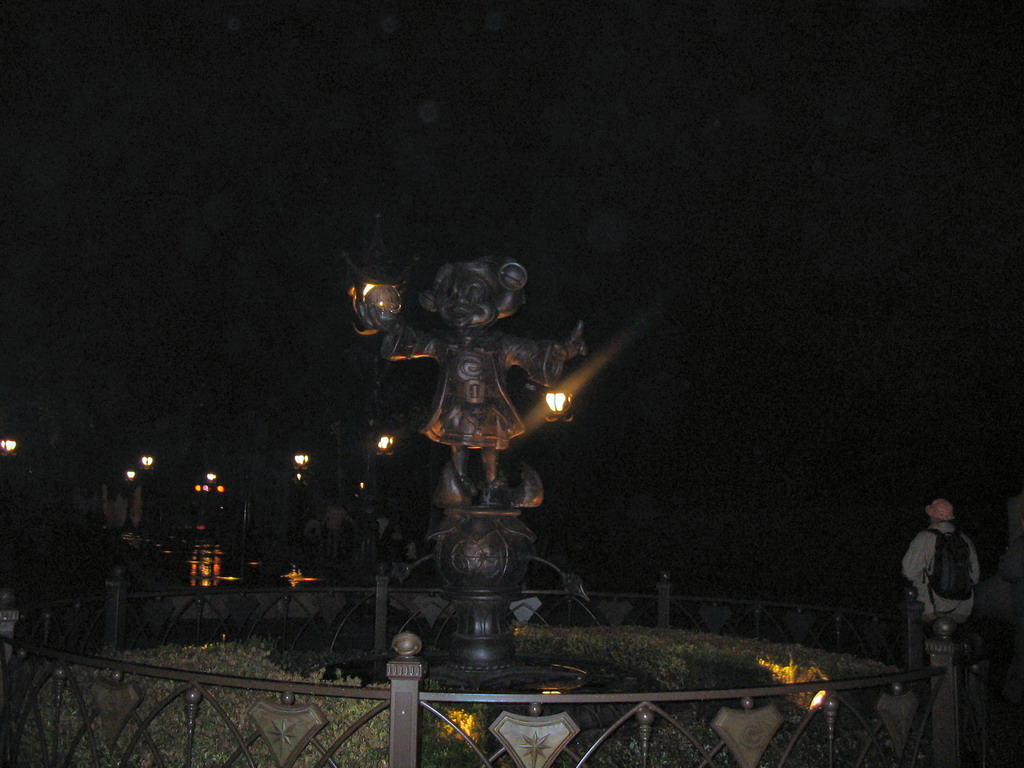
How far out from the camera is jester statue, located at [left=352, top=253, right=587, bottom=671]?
7266mm

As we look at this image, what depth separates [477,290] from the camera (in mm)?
7602

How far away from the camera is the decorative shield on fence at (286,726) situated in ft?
12.3

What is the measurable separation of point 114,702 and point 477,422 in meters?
3.84

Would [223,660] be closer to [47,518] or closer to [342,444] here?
[342,444]

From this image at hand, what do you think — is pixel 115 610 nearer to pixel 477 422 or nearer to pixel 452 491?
pixel 452 491

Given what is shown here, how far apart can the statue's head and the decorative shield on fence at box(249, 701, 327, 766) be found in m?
4.26

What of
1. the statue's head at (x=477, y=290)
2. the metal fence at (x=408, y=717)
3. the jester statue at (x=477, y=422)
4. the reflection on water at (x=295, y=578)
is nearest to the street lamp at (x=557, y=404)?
the jester statue at (x=477, y=422)

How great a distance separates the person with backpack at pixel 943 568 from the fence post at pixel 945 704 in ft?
10.6

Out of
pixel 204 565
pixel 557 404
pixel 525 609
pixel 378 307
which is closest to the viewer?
pixel 378 307

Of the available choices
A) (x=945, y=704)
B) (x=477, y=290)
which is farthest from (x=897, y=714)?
(x=477, y=290)

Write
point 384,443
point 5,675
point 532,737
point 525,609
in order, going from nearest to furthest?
1. point 532,737
2. point 5,675
3. point 525,609
4. point 384,443

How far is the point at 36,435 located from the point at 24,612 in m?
31.8

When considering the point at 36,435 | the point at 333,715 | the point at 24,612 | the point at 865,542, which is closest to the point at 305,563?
the point at 36,435

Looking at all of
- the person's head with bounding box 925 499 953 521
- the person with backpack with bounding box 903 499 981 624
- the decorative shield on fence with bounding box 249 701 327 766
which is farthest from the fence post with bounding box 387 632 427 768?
the person's head with bounding box 925 499 953 521
